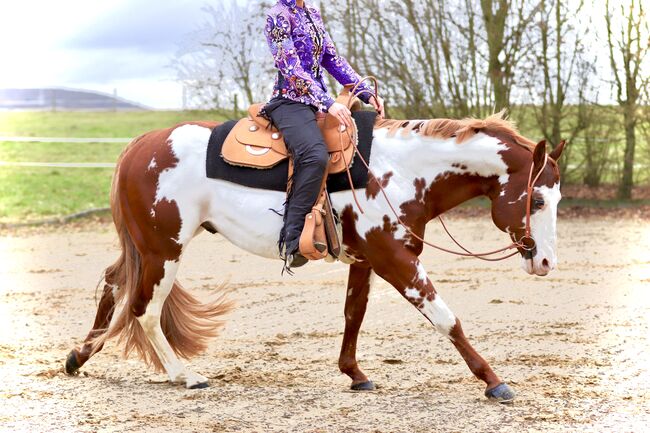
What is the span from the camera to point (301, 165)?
5543mm

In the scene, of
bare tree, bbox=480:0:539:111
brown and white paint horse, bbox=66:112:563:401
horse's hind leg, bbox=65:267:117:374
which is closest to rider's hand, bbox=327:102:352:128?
brown and white paint horse, bbox=66:112:563:401

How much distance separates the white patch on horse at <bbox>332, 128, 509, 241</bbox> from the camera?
5484 mm

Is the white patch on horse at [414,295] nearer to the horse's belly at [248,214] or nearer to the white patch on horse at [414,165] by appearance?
the white patch on horse at [414,165]

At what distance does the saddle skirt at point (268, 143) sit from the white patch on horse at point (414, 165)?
18cm

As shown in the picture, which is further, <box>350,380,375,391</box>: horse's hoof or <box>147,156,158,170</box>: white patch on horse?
<box>147,156,158,170</box>: white patch on horse

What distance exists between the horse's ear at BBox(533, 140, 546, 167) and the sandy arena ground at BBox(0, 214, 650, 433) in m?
1.34

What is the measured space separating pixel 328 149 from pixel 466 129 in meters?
0.81

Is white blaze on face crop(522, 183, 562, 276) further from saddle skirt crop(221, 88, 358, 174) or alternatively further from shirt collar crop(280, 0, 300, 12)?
shirt collar crop(280, 0, 300, 12)

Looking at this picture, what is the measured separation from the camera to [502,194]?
5.46 m

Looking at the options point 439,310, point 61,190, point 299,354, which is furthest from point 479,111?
point 439,310

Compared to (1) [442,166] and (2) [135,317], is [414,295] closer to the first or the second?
(1) [442,166]

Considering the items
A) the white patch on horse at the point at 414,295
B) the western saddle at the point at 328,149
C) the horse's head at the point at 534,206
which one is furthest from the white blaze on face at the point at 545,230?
the western saddle at the point at 328,149

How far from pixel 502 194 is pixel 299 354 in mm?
2124

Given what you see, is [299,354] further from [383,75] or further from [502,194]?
[383,75]
